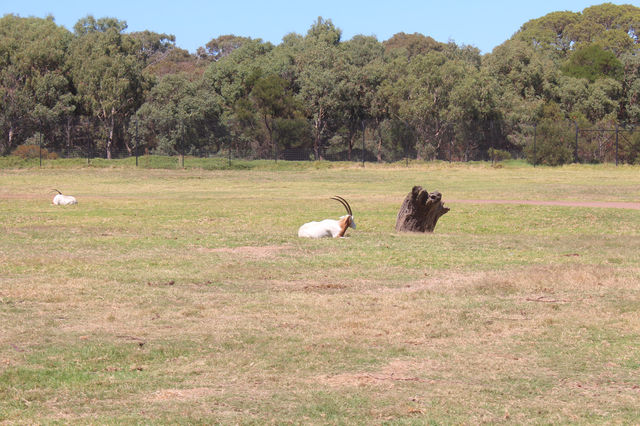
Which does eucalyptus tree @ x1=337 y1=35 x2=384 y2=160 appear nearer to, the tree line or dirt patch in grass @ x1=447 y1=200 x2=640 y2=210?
the tree line

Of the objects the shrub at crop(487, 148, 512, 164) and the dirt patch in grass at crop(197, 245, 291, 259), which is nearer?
the dirt patch in grass at crop(197, 245, 291, 259)

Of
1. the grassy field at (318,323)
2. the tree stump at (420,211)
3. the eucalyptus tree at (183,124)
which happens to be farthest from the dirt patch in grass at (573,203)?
the eucalyptus tree at (183,124)

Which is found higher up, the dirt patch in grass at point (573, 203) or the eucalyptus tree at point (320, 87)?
the eucalyptus tree at point (320, 87)

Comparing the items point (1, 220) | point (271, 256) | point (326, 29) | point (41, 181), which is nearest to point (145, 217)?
point (1, 220)

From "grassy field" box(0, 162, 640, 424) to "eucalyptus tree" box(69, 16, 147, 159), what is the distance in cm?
4290

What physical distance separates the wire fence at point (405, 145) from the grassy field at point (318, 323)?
1470 inches

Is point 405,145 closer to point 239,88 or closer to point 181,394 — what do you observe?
point 239,88

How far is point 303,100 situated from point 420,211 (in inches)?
1935

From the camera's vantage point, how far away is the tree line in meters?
58.9

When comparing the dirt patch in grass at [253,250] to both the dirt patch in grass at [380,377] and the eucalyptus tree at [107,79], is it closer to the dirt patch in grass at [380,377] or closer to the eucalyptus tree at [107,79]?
the dirt patch in grass at [380,377]

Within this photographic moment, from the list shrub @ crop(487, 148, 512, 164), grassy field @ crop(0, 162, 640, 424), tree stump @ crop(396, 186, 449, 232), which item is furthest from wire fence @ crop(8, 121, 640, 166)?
tree stump @ crop(396, 186, 449, 232)

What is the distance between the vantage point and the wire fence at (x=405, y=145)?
180 feet

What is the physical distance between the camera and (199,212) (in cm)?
2222

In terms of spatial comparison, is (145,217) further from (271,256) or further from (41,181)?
(41,181)
